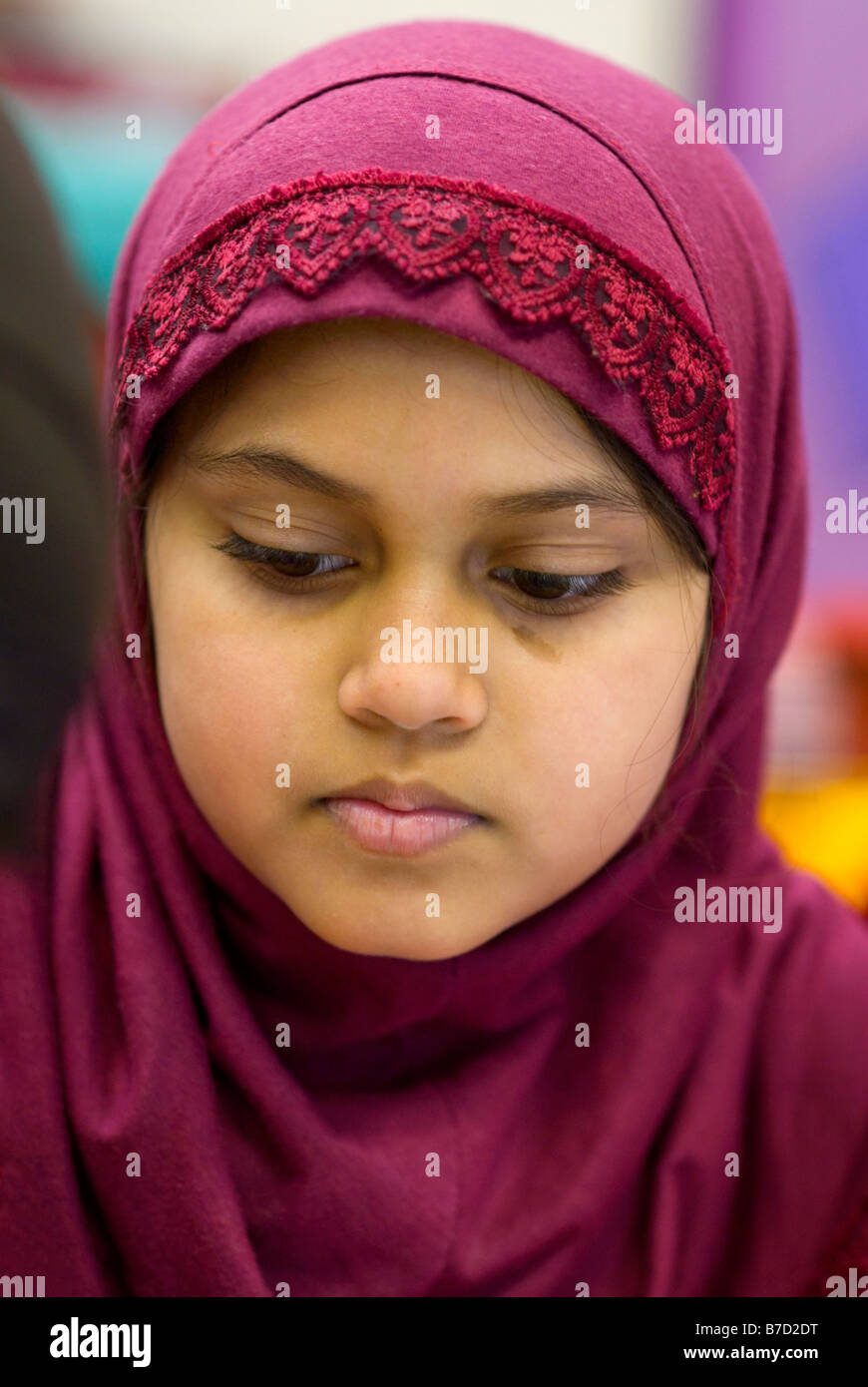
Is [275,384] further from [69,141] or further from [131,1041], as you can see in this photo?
[69,141]

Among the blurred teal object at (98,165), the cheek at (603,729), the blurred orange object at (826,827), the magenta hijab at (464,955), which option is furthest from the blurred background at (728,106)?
the cheek at (603,729)

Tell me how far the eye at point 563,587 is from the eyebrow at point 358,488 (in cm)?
4

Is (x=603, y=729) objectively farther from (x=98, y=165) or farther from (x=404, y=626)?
(x=98, y=165)

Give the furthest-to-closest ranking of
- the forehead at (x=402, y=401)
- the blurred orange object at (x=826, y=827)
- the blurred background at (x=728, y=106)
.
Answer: the blurred background at (x=728, y=106), the blurred orange object at (x=826, y=827), the forehead at (x=402, y=401)

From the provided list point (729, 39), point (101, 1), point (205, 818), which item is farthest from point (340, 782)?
point (729, 39)

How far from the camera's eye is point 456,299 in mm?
708

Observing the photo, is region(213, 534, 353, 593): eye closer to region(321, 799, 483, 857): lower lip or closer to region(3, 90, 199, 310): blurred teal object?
region(321, 799, 483, 857): lower lip

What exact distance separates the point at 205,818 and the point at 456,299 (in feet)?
1.17

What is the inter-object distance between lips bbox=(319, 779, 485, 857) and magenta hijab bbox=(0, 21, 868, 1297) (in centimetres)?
12

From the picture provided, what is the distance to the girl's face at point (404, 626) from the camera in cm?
71

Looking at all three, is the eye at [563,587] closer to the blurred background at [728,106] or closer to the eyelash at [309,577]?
the eyelash at [309,577]

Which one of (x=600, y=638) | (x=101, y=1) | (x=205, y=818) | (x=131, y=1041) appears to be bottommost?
(x=131, y=1041)

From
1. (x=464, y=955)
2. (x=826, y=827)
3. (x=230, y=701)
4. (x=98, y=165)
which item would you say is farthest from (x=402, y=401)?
(x=98, y=165)

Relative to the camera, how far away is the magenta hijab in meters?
0.74
